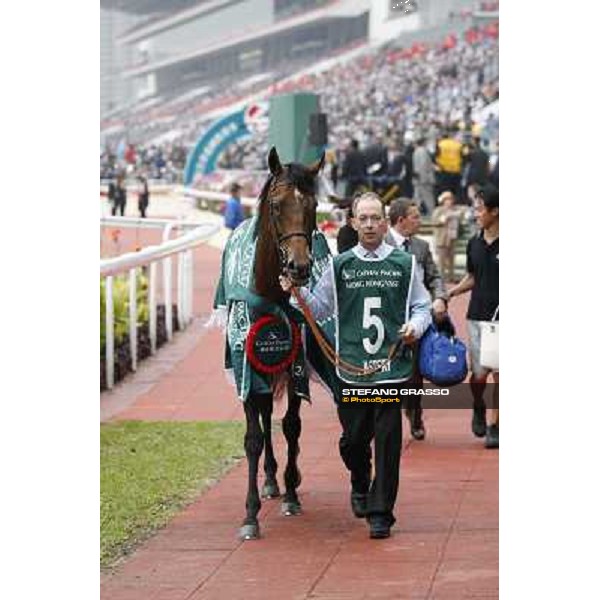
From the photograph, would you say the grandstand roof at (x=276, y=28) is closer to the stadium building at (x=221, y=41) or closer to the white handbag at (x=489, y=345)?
the stadium building at (x=221, y=41)

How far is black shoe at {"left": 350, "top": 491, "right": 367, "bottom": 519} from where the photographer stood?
844 cm

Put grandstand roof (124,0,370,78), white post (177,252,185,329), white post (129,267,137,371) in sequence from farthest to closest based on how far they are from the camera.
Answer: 1. grandstand roof (124,0,370,78)
2. white post (177,252,185,329)
3. white post (129,267,137,371)

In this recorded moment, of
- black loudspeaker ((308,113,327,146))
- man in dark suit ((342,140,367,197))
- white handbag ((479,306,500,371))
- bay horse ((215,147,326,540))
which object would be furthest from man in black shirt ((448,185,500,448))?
man in dark suit ((342,140,367,197))

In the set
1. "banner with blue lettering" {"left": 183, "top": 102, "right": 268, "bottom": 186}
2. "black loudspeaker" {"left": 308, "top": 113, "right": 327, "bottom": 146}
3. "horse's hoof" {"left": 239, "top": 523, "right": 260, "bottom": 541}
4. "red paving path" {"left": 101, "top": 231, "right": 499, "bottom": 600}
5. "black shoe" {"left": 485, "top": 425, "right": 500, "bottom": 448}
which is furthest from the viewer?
"banner with blue lettering" {"left": 183, "top": 102, "right": 268, "bottom": 186}

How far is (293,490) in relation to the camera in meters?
8.83

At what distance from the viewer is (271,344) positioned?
8.21 m

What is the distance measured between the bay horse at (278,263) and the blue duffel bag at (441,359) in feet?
2.30

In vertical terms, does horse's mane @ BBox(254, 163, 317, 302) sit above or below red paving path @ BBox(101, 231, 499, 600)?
above

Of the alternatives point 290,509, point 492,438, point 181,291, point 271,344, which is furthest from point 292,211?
point 181,291

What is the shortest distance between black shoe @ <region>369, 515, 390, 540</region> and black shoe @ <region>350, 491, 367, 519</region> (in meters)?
0.32

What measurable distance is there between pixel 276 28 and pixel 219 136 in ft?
78.1

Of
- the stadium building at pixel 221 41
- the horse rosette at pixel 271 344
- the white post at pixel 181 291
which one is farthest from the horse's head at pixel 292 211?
the stadium building at pixel 221 41

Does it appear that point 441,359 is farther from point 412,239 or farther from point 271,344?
point 412,239

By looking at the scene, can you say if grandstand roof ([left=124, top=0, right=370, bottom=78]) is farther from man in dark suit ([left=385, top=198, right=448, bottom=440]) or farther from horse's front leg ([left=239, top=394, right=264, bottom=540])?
horse's front leg ([left=239, top=394, right=264, bottom=540])
